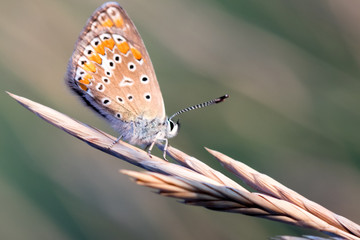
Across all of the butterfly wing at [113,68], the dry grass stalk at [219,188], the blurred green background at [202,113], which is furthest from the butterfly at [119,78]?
the dry grass stalk at [219,188]

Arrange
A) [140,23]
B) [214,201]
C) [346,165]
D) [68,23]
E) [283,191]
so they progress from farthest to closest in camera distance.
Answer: [140,23]
[68,23]
[346,165]
[283,191]
[214,201]

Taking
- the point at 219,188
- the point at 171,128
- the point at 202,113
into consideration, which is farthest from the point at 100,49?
the point at 219,188

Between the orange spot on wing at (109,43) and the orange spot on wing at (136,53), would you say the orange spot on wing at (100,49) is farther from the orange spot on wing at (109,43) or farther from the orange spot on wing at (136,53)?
the orange spot on wing at (136,53)

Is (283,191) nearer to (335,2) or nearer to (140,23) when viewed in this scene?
(335,2)

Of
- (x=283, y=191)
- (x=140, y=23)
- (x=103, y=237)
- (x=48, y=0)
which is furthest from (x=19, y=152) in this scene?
(x=283, y=191)

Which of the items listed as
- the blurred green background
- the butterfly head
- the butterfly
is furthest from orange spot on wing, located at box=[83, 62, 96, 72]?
the butterfly head

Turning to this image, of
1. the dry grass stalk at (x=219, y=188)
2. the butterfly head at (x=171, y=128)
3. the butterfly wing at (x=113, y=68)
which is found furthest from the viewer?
the butterfly head at (x=171, y=128)
